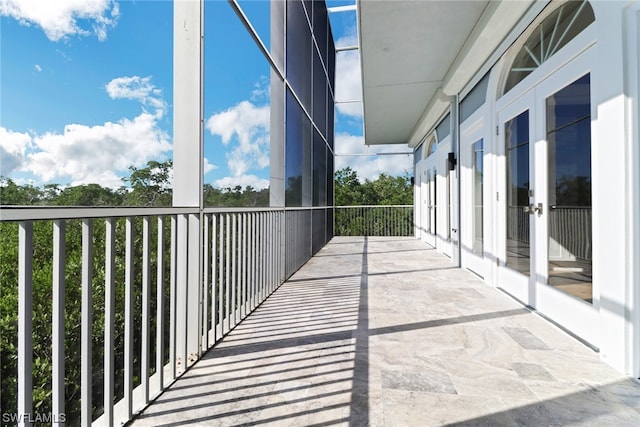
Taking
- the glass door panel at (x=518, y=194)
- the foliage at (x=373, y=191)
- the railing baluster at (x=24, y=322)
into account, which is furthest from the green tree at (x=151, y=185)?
the foliage at (x=373, y=191)

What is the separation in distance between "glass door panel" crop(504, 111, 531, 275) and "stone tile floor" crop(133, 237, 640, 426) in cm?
46

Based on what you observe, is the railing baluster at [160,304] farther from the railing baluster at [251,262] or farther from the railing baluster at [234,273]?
the railing baluster at [251,262]

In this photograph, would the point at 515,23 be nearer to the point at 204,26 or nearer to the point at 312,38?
the point at 204,26

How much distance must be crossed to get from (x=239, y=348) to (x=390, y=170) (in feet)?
33.4

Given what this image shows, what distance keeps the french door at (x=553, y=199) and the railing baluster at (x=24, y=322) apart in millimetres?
2620

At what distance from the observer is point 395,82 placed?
488cm

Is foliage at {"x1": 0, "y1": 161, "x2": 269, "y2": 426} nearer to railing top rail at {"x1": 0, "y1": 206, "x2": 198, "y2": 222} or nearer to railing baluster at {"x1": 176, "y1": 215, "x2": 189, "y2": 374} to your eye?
railing top rail at {"x1": 0, "y1": 206, "x2": 198, "y2": 222}

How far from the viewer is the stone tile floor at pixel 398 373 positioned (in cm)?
133

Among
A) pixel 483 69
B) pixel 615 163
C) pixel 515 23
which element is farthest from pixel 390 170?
pixel 615 163

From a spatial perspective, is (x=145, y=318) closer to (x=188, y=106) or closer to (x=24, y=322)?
(x=24, y=322)

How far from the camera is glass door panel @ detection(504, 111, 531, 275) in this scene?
2807 millimetres

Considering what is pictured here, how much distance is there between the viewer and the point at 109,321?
122 cm

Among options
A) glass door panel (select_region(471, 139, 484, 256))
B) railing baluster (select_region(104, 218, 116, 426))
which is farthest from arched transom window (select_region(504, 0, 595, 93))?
railing baluster (select_region(104, 218, 116, 426))

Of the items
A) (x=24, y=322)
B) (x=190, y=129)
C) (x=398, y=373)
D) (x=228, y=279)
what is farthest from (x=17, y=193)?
(x=398, y=373)
